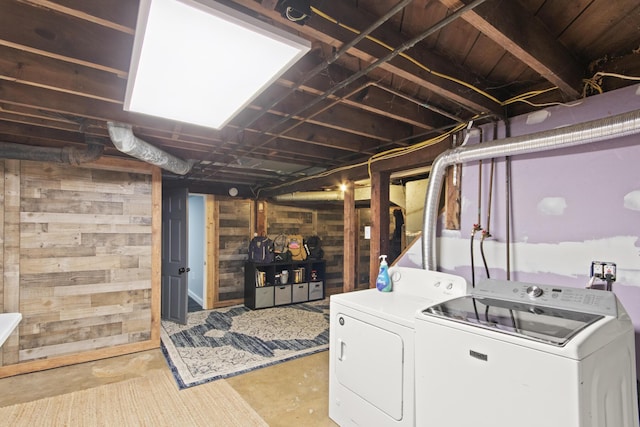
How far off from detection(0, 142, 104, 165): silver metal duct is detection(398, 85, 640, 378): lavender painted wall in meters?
3.24

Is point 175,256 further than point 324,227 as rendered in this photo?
No

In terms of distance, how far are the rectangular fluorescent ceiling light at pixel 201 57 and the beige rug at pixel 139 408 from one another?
2183mm

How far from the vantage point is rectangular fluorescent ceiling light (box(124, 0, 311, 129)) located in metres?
1.05

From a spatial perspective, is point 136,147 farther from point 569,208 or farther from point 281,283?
point 281,283

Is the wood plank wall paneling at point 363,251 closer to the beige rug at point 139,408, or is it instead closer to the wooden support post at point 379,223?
the wooden support post at point 379,223

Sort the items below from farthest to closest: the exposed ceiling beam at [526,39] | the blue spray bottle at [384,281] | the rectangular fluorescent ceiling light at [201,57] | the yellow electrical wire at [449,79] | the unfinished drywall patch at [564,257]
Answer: the blue spray bottle at [384,281] → the unfinished drywall patch at [564,257] → the yellow electrical wire at [449,79] → the exposed ceiling beam at [526,39] → the rectangular fluorescent ceiling light at [201,57]

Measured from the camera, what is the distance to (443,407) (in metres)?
1.51

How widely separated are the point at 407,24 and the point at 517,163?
3.95 ft

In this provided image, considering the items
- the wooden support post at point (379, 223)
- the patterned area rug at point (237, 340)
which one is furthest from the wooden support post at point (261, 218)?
the wooden support post at point (379, 223)

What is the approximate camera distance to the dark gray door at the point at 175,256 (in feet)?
14.5

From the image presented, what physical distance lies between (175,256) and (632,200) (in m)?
4.72

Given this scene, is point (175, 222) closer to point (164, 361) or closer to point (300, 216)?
point (164, 361)

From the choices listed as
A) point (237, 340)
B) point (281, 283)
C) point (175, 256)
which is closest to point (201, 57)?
point (237, 340)

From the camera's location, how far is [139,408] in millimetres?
2512
